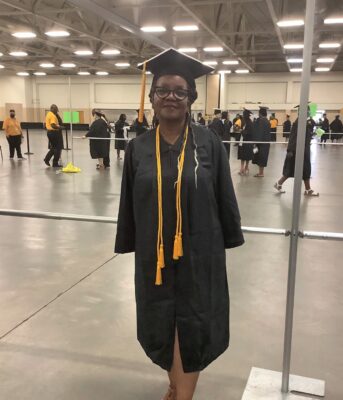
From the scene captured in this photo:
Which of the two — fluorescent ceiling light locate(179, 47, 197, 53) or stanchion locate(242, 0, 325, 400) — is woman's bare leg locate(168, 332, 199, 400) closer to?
stanchion locate(242, 0, 325, 400)

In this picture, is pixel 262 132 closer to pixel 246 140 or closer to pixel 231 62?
pixel 246 140

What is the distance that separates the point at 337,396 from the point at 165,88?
1843 millimetres

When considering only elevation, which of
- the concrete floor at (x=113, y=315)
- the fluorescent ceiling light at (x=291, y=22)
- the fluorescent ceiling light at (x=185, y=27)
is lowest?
the concrete floor at (x=113, y=315)

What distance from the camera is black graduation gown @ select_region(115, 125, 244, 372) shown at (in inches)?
65.6

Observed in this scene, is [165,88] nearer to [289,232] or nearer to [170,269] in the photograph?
[170,269]

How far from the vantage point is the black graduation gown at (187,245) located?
65.6 inches

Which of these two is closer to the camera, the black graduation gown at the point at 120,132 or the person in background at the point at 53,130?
the person in background at the point at 53,130

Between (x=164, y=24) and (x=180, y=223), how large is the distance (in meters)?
12.3

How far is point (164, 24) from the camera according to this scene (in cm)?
1266

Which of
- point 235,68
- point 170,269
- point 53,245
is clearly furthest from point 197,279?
point 235,68

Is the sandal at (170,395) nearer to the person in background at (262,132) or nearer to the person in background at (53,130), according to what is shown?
the person in background at (262,132)

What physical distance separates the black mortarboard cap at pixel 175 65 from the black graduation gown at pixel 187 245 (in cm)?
23

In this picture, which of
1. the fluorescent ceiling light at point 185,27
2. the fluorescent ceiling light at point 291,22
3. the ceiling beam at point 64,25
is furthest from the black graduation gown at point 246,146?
the ceiling beam at point 64,25

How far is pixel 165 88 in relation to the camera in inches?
66.2
